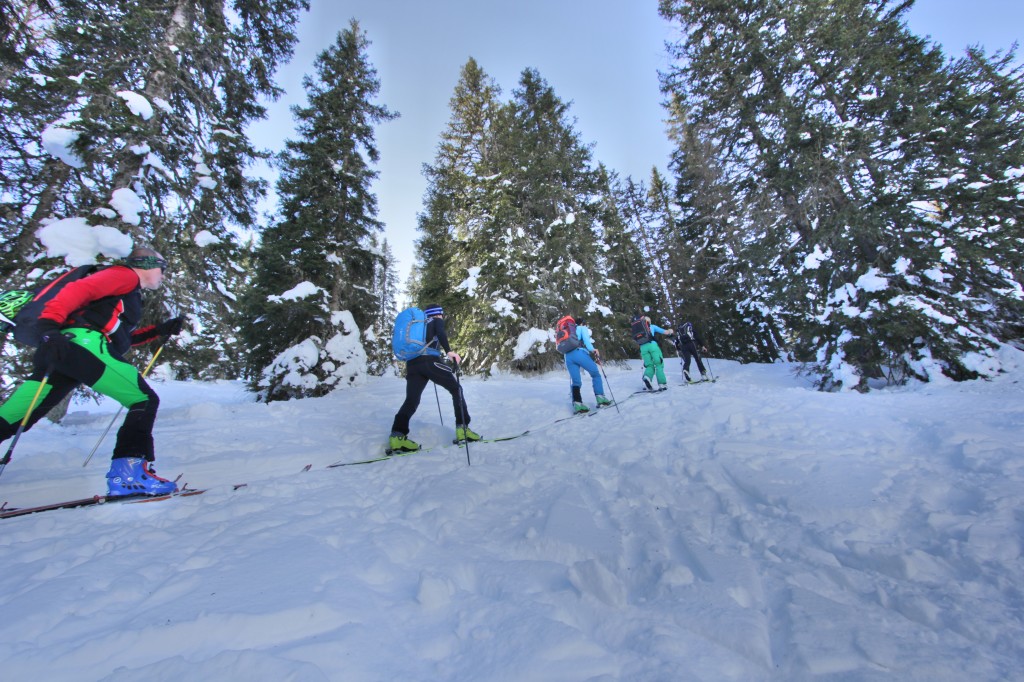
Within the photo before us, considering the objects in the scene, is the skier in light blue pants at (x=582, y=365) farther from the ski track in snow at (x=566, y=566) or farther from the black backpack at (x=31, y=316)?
the black backpack at (x=31, y=316)

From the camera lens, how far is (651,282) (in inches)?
930

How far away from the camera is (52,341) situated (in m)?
3.01

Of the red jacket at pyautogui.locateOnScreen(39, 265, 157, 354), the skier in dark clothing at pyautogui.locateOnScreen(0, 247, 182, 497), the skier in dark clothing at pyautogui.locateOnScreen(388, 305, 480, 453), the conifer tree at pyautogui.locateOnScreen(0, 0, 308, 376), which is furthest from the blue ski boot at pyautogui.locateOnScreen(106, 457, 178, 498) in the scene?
the conifer tree at pyautogui.locateOnScreen(0, 0, 308, 376)

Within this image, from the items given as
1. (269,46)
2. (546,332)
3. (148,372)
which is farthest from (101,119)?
(546,332)

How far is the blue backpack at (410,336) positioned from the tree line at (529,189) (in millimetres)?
4886

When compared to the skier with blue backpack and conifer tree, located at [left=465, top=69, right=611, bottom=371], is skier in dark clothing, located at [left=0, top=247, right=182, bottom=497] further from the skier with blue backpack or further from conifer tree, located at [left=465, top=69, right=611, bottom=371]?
conifer tree, located at [left=465, top=69, right=611, bottom=371]

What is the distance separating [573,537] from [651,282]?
23045mm

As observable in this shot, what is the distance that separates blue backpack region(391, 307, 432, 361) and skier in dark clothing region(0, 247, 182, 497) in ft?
8.66

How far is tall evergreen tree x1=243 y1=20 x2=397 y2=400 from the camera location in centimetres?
1078

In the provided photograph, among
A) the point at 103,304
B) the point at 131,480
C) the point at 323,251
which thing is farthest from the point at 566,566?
the point at 323,251

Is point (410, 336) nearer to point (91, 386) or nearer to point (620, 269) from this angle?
point (91, 386)

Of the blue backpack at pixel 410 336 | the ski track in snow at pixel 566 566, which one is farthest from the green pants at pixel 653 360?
the blue backpack at pixel 410 336

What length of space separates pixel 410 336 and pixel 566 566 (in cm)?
399

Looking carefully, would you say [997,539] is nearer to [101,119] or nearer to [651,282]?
[101,119]
